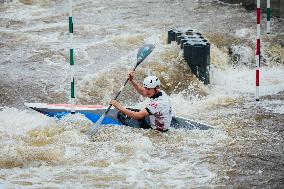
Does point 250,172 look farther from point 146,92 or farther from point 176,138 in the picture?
point 146,92

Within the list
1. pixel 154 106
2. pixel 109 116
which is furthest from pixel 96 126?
pixel 154 106

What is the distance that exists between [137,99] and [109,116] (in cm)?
175

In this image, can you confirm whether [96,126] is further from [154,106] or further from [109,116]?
[154,106]

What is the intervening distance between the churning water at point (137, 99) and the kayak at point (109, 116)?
0.28 ft

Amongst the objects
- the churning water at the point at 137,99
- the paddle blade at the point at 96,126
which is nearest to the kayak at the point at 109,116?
the churning water at the point at 137,99

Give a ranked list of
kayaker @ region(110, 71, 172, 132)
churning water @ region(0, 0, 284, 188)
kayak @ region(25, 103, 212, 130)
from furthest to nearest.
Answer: kayak @ region(25, 103, 212, 130), kayaker @ region(110, 71, 172, 132), churning water @ region(0, 0, 284, 188)

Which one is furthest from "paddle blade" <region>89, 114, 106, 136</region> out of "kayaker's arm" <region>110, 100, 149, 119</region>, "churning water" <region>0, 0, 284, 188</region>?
"kayaker's arm" <region>110, 100, 149, 119</region>

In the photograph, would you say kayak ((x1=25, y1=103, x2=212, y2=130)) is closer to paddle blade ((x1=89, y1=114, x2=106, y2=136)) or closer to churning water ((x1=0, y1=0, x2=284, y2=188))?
churning water ((x1=0, y1=0, x2=284, y2=188))

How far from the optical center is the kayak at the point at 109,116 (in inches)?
284

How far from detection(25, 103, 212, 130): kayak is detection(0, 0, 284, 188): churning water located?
86 mm

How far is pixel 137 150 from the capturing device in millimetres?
6625

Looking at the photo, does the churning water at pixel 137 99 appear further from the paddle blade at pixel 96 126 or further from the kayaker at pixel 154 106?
the kayaker at pixel 154 106

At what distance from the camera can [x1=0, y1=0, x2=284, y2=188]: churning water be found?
6031 millimetres

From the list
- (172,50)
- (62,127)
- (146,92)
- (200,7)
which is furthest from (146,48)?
(200,7)
